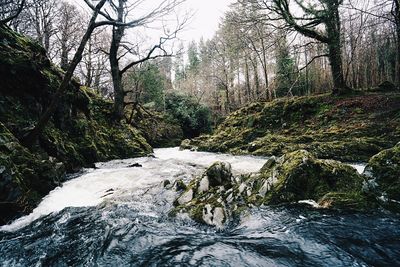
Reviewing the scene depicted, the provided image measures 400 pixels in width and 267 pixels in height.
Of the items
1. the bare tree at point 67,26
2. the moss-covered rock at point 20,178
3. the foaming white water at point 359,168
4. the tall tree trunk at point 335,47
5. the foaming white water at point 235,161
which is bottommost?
the foaming white water at point 359,168

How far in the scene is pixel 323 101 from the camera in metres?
13.4

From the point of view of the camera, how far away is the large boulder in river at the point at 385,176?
13.3 ft

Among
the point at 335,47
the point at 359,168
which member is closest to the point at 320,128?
the point at 335,47

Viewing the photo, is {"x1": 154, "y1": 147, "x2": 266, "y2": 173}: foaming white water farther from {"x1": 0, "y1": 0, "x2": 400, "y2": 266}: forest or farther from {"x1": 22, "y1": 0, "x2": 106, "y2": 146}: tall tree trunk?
{"x1": 22, "y1": 0, "x2": 106, "y2": 146}: tall tree trunk

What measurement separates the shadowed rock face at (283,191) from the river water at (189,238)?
0.22m

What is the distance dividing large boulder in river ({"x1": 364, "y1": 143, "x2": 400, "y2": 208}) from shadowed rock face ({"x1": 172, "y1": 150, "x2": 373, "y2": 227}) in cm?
18

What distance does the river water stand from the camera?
3027 mm

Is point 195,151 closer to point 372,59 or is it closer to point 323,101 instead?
point 323,101

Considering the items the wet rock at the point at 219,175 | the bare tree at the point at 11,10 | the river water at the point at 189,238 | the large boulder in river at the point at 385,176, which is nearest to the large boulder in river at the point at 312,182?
the large boulder in river at the point at 385,176

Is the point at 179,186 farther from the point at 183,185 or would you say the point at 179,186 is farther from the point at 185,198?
the point at 185,198

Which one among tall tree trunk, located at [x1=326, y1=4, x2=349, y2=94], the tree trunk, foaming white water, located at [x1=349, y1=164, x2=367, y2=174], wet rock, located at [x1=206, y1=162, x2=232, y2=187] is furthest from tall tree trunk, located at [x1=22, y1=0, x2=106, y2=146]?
the tree trunk

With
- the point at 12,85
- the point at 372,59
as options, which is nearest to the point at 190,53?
the point at 372,59

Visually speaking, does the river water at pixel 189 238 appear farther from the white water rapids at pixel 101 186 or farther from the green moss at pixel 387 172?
the green moss at pixel 387 172

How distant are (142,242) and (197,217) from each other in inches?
37.1
